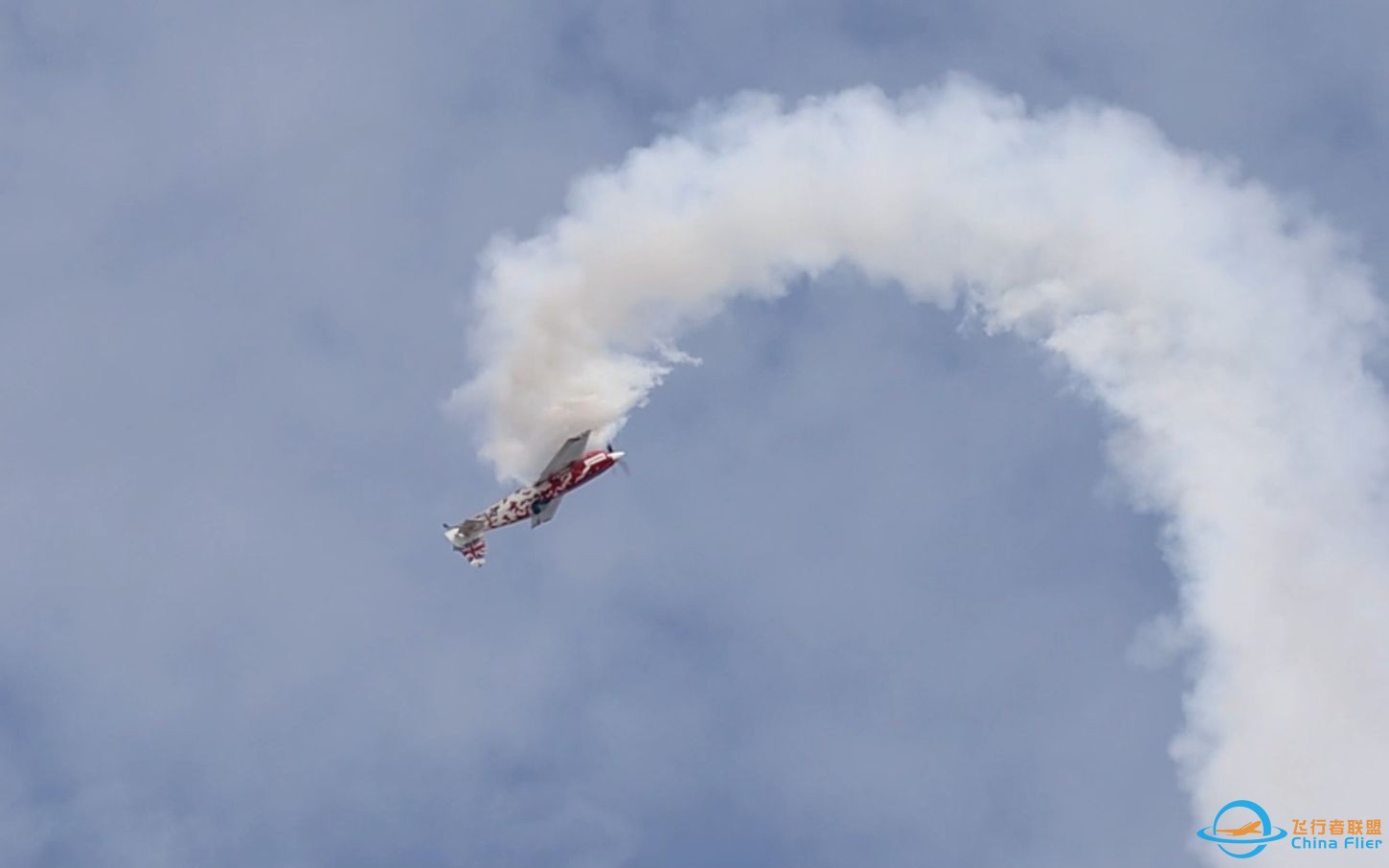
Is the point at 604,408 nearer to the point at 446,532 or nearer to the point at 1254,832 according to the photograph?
the point at 446,532

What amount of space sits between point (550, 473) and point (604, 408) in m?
5.58

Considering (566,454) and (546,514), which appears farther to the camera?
(546,514)

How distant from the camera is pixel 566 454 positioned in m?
109

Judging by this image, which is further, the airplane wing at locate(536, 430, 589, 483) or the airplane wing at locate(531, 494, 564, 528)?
the airplane wing at locate(531, 494, 564, 528)

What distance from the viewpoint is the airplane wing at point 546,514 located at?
111375 millimetres

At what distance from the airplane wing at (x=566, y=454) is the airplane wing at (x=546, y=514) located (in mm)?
1662

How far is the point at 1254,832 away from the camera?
362 ft

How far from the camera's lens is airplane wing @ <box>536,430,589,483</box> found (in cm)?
10795

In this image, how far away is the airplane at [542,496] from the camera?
4299 inches

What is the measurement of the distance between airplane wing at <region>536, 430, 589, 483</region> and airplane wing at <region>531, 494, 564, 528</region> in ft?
5.45

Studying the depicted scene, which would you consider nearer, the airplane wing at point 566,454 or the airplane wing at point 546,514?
the airplane wing at point 566,454

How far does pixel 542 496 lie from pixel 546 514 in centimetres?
136

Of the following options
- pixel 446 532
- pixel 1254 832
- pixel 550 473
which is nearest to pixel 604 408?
pixel 550 473

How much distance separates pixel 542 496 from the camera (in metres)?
111
